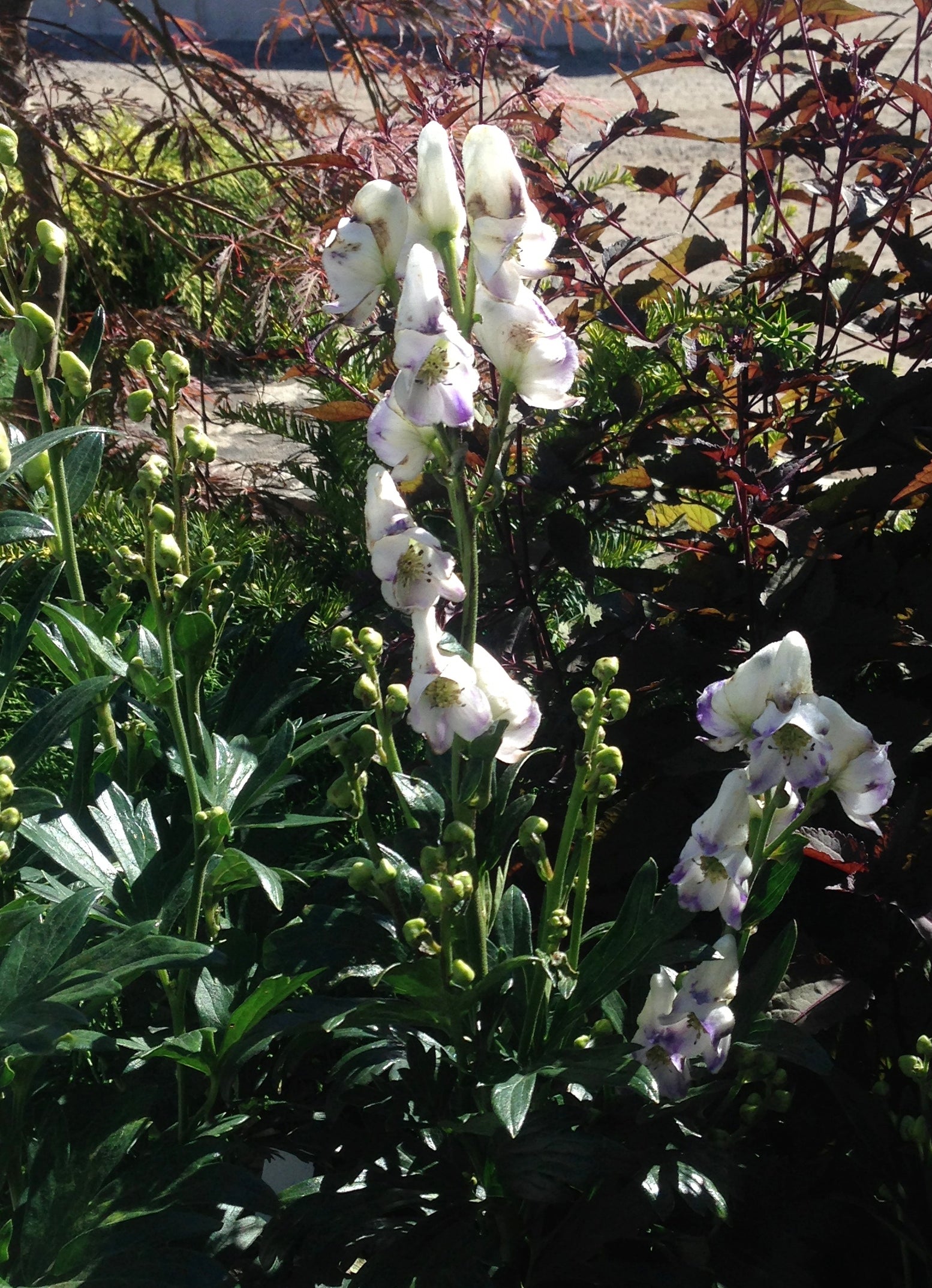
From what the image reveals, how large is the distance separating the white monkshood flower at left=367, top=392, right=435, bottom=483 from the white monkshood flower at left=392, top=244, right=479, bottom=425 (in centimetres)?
5

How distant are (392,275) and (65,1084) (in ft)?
3.09

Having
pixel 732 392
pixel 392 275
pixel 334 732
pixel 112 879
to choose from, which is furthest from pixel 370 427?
pixel 732 392

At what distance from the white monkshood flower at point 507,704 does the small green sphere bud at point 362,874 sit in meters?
0.15

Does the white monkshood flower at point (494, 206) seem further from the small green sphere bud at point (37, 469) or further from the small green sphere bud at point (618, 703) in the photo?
the small green sphere bud at point (37, 469)

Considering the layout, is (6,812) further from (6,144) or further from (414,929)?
(6,144)

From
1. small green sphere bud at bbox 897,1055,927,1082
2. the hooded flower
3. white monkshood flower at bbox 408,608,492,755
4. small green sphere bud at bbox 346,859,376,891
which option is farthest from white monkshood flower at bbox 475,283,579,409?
small green sphere bud at bbox 897,1055,927,1082

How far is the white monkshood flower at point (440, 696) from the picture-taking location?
1.03m

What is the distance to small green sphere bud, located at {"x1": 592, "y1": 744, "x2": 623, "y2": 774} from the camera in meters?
1.13

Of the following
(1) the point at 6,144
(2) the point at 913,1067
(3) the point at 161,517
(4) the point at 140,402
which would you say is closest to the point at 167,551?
(3) the point at 161,517

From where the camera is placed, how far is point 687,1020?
3.92 feet

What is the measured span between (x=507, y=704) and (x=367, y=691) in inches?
5.1

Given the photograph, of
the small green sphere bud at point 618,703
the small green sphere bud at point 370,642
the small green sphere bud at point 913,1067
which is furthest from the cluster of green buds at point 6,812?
the small green sphere bud at point 913,1067

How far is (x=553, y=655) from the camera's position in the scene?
1.77 m

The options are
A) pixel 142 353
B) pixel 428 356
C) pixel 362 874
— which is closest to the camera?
pixel 428 356
